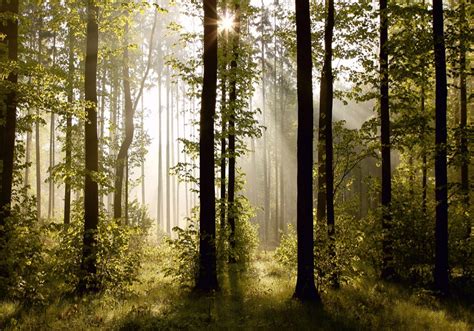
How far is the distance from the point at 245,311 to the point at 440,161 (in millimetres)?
6843

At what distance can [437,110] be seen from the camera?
456 inches

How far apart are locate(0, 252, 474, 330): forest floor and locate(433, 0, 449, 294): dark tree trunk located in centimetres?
89

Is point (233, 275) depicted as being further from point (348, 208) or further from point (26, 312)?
point (26, 312)

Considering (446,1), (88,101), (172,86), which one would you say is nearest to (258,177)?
(172,86)

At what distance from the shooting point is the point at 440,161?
11469 mm

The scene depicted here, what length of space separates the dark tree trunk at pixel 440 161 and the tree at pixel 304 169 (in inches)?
161

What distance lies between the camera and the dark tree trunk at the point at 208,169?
10523mm

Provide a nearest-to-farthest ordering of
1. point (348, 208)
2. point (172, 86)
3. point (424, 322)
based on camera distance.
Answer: point (424, 322) < point (348, 208) < point (172, 86)

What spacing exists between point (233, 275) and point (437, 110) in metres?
7.99

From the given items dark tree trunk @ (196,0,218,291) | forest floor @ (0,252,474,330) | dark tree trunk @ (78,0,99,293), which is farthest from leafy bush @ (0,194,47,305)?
dark tree trunk @ (196,0,218,291)

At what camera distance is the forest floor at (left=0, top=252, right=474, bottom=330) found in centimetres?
791

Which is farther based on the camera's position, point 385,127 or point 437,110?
point 385,127

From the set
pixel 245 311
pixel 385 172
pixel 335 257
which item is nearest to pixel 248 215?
pixel 385 172

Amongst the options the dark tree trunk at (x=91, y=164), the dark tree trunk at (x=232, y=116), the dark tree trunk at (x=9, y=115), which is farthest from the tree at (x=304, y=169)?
the dark tree trunk at (x=9, y=115)
